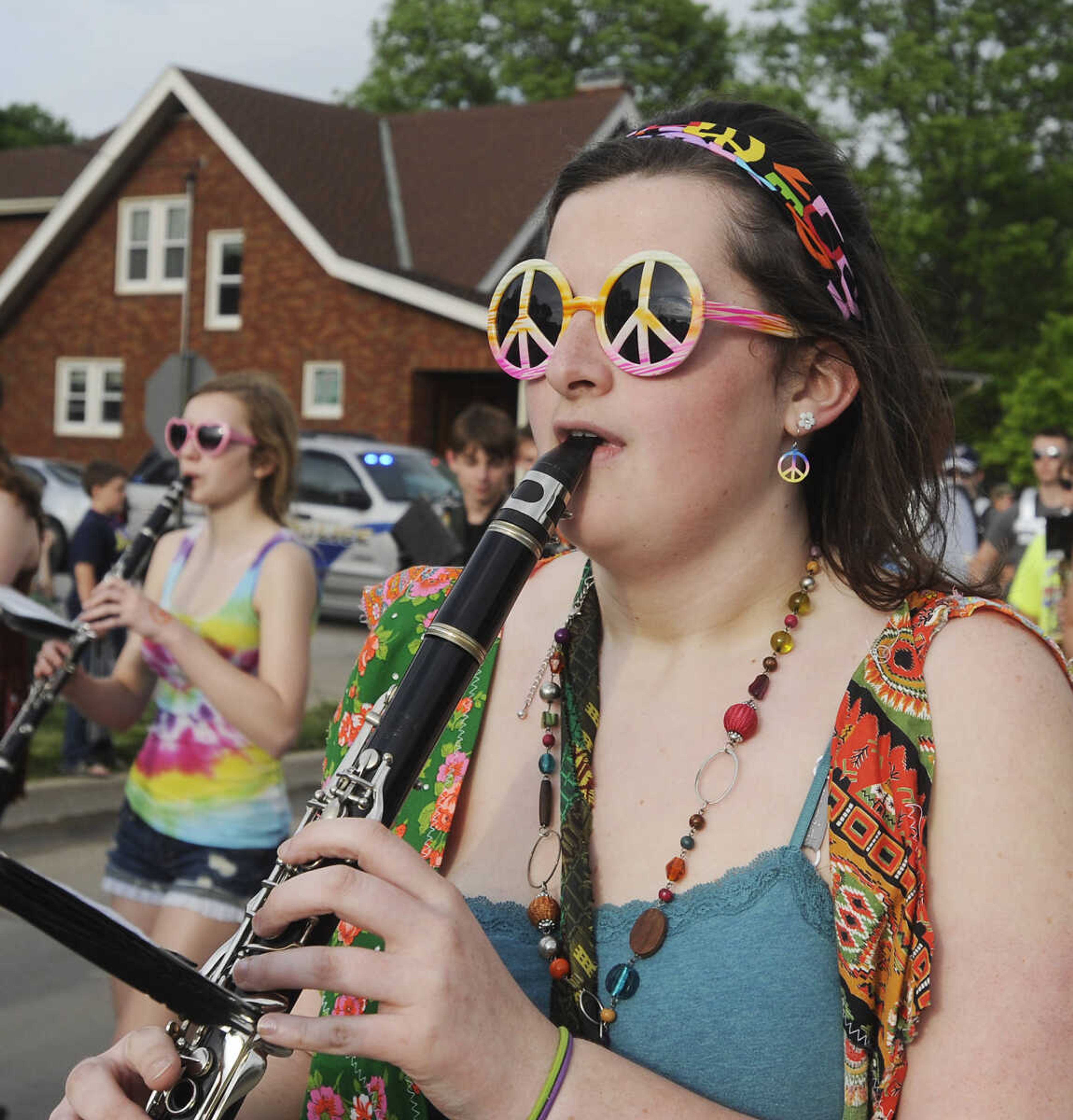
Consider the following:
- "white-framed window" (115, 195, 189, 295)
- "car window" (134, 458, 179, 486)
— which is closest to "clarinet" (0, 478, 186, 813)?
"car window" (134, 458, 179, 486)

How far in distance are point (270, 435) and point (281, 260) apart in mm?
21037

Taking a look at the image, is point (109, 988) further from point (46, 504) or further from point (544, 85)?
point (544, 85)

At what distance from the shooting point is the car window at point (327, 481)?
624 inches

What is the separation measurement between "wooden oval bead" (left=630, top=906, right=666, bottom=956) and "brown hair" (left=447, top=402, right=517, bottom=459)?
193 inches

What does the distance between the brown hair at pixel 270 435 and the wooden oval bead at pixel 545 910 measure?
2.83 meters

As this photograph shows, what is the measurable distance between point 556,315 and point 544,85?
133 ft

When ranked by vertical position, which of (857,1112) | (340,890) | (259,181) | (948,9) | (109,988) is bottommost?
(109,988)

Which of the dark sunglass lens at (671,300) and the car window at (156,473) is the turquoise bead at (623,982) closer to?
the dark sunglass lens at (671,300)

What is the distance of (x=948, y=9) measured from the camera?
37094mm

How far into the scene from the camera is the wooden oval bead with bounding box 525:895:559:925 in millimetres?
1691

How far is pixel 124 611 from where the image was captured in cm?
386

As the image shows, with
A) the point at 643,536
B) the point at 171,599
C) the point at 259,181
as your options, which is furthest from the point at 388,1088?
the point at 259,181

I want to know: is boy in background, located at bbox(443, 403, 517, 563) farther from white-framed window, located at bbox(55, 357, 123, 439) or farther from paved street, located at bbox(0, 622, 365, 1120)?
white-framed window, located at bbox(55, 357, 123, 439)

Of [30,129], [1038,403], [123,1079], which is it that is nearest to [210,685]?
[123,1079]
